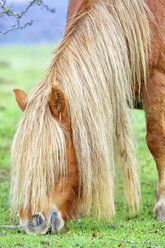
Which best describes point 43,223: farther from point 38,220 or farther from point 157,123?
point 157,123

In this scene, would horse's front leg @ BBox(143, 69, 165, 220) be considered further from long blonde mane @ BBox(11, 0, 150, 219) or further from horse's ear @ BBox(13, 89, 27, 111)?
horse's ear @ BBox(13, 89, 27, 111)

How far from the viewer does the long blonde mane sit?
2975 mm

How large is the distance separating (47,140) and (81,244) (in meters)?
0.87

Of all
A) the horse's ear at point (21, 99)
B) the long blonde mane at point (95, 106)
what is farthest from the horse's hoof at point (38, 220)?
the horse's ear at point (21, 99)

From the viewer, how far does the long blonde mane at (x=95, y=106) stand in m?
2.97

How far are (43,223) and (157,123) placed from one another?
1637mm

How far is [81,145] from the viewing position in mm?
3078

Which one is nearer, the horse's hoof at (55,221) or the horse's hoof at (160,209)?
the horse's hoof at (55,221)

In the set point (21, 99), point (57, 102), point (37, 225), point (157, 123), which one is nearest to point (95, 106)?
point (57, 102)

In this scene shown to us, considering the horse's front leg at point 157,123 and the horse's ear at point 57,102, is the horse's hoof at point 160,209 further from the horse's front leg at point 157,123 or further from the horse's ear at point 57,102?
the horse's ear at point 57,102

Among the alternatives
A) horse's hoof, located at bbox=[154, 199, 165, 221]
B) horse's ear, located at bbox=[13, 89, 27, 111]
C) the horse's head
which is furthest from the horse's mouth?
horse's hoof, located at bbox=[154, 199, 165, 221]

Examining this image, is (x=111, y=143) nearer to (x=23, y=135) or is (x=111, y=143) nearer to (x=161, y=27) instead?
(x=23, y=135)

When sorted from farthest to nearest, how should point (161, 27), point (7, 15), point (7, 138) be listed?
point (7, 138) → point (7, 15) → point (161, 27)

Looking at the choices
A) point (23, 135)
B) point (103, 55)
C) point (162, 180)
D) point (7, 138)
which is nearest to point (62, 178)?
point (23, 135)
